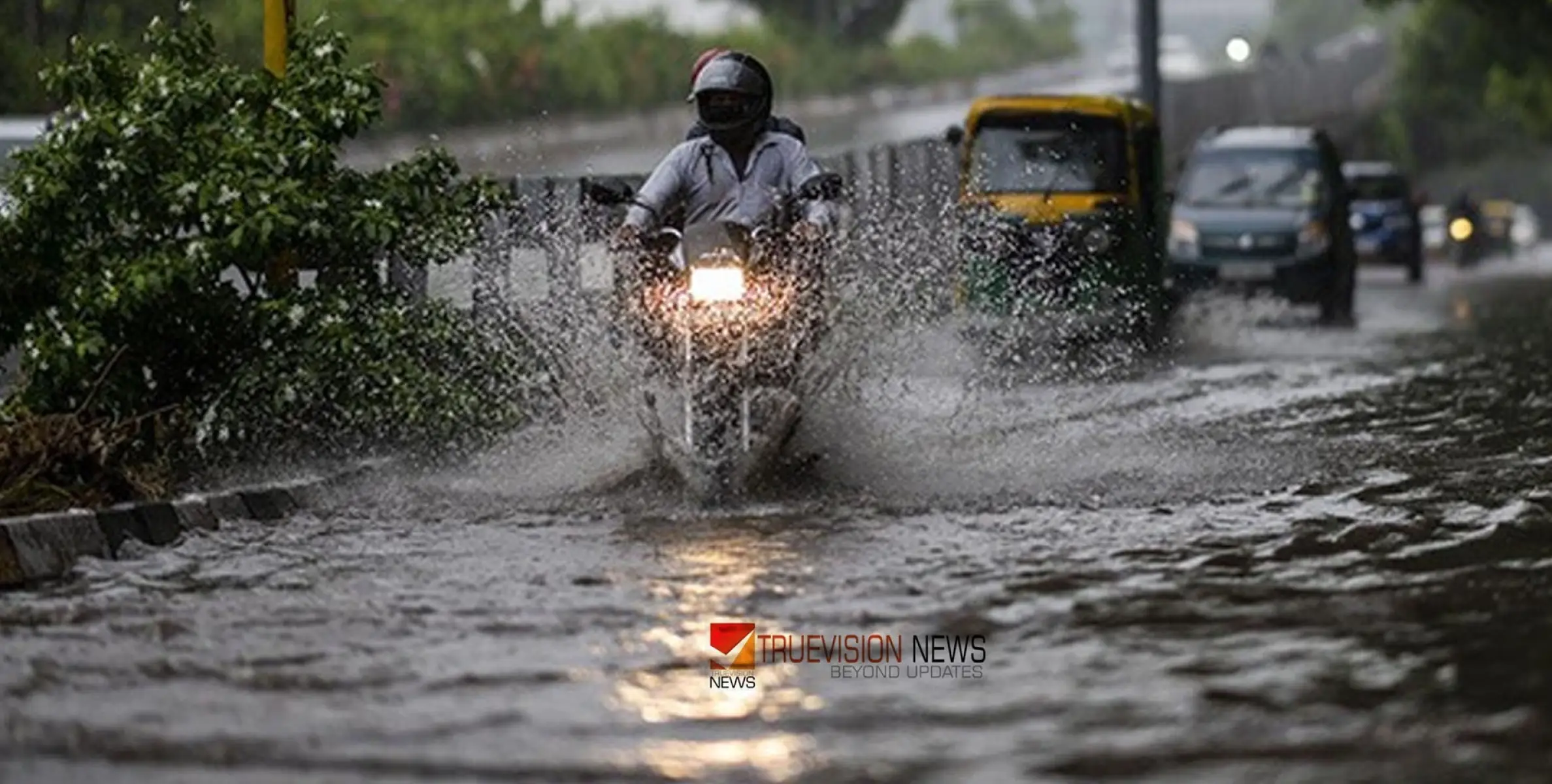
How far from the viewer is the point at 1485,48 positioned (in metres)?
51.4

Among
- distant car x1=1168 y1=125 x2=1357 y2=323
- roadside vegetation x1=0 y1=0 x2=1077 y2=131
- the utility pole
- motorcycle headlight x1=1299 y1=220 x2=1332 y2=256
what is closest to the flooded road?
roadside vegetation x1=0 y1=0 x2=1077 y2=131

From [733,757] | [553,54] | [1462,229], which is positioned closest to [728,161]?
[733,757]

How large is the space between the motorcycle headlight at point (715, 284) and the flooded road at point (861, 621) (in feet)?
2.60

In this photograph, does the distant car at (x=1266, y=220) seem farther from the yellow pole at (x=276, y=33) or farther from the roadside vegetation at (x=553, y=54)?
the yellow pole at (x=276, y=33)

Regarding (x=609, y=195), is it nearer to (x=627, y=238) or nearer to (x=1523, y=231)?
(x=627, y=238)

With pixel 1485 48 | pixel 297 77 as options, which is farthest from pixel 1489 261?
pixel 297 77

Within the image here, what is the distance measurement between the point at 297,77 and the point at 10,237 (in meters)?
1.55

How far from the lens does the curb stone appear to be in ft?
37.4

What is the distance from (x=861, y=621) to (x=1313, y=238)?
79.9ft

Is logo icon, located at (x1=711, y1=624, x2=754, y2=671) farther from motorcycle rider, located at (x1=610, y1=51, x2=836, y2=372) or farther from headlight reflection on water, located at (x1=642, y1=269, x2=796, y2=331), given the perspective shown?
motorcycle rider, located at (x1=610, y1=51, x2=836, y2=372)

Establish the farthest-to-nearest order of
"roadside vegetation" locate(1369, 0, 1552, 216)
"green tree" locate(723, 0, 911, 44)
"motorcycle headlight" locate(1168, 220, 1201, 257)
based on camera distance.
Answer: "green tree" locate(723, 0, 911, 44) → "roadside vegetation" locate(1369, 0, 1552, 216) → "motorcycle headlight" locate(1168, 220, 1201, 257)

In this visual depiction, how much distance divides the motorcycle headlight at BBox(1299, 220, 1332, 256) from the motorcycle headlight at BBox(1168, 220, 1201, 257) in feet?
3.24

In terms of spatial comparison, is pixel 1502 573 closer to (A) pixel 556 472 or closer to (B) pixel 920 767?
(B) pixel 920 767

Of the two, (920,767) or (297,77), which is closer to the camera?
(920,767)
